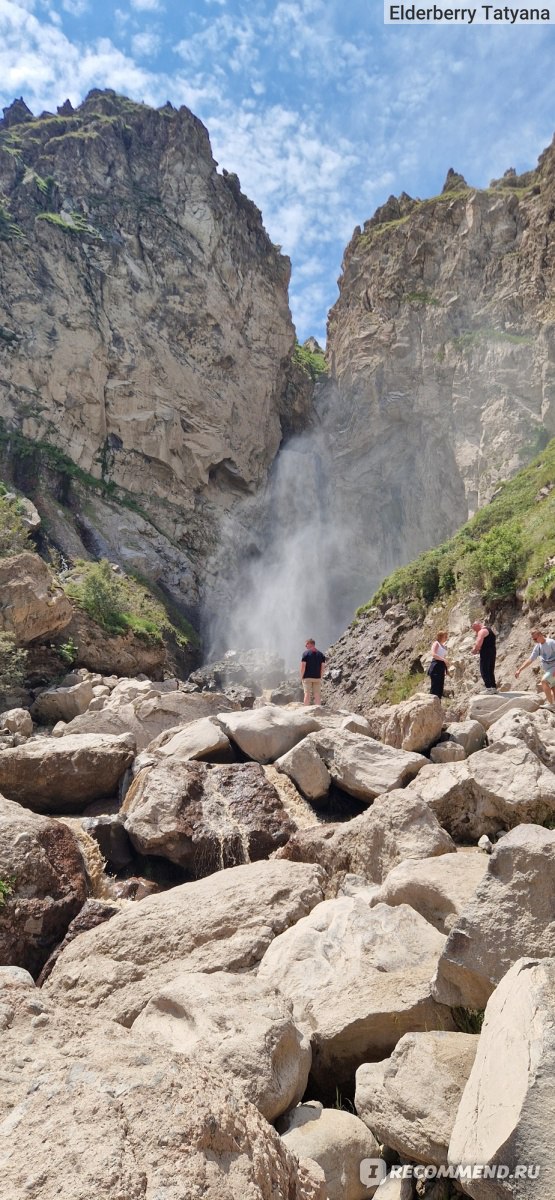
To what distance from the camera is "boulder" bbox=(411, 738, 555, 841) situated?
607 cm

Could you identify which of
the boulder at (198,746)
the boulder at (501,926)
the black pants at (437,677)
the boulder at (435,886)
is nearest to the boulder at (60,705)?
the boulder at (198,746)

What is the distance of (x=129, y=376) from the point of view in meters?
37.7

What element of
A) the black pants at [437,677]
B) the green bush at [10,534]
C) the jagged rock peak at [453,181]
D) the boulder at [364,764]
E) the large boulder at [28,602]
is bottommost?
the boulder at [364,764]

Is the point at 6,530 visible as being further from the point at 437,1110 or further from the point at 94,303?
the point at 94,303

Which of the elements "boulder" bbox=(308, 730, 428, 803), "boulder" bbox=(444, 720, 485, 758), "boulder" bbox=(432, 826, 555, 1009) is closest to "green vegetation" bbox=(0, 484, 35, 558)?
"boulder" bbox=(308, 730, 428, 803)

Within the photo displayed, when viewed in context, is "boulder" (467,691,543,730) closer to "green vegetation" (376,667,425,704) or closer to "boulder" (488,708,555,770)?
"boulder" (488,708,555,770)

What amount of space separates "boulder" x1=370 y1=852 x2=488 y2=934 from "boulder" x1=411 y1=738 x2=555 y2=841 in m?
1.25

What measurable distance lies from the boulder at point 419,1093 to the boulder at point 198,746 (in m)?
6.34

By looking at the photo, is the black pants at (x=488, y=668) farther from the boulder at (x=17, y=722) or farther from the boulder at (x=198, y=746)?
the boulder at (x=17, y=722)

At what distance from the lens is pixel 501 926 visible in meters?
3.25

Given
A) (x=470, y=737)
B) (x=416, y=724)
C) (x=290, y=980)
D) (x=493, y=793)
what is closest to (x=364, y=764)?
(x=416, y=724)

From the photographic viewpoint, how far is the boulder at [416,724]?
903 centimetres

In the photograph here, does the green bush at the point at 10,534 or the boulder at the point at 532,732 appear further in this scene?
the green bush at the point at 10,534

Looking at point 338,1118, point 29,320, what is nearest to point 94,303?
point 29,320
